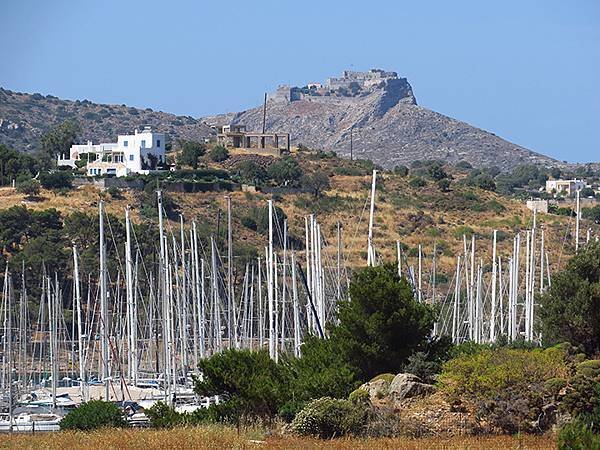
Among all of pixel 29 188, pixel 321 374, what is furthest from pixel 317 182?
pixel 321 374

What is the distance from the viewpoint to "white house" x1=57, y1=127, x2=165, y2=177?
318 feet

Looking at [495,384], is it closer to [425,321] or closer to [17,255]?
[425,321]

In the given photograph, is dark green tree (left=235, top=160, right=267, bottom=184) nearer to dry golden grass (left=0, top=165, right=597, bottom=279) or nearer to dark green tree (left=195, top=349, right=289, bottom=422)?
dry golden grass (left=0, top=165, right=597, bottom=279)

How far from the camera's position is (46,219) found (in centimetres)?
7631

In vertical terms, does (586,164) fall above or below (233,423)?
above

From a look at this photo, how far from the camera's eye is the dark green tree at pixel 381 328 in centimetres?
3322

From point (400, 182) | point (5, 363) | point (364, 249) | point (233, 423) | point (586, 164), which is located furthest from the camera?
point (586, 164)

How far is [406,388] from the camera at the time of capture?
29.4 meters

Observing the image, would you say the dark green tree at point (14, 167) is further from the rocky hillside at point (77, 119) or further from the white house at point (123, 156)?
the rocky hillside at point (77, 119)

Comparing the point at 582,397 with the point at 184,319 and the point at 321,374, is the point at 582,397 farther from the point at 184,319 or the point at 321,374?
the point at 184,319

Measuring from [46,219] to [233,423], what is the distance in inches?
1940

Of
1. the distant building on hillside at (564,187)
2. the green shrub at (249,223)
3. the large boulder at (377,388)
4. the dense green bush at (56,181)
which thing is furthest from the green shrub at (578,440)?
the distant building on hillside at (564,187)

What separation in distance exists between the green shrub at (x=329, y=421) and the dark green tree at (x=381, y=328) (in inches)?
227

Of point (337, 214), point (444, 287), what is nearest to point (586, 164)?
point (337, 214)
